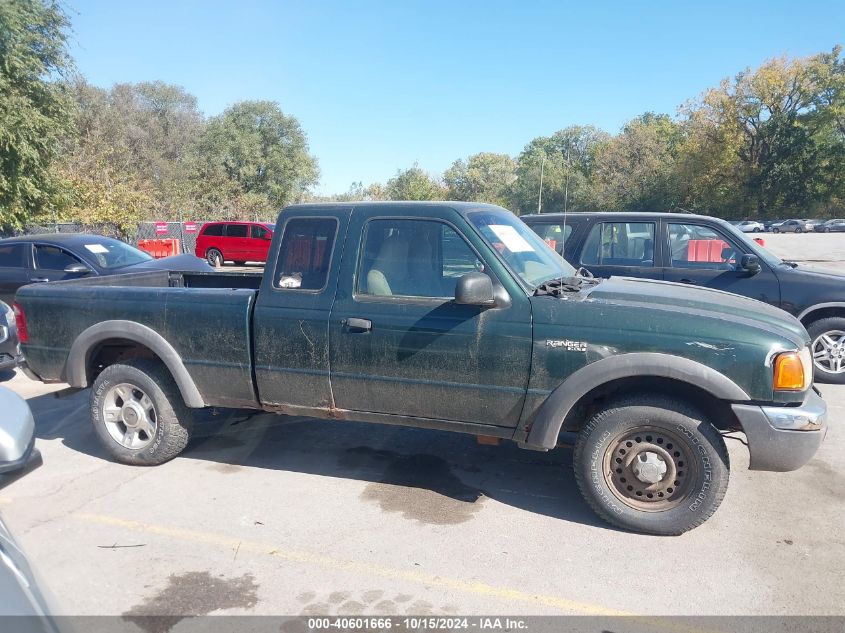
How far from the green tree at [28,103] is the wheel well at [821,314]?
66.0 feet

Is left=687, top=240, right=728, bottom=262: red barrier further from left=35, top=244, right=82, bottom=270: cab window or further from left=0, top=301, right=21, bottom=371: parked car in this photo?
left=35, top=244, right=82, bottom=270: cab window

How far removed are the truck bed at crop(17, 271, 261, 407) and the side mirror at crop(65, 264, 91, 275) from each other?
4.90 meters

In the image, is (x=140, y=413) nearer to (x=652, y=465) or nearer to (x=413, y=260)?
(x=413, y=260)

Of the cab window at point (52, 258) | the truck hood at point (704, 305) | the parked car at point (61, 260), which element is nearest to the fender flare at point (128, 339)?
the truck hood at point (704, 305)

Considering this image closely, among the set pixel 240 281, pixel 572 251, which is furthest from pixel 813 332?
pixel 240 281

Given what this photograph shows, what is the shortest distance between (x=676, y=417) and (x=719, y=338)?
513 mm

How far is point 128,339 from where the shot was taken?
495cm

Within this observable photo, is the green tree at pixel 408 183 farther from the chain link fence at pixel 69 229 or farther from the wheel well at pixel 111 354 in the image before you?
the wheel well at pixel 111 354

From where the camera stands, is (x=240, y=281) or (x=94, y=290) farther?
(x=240, y=281)

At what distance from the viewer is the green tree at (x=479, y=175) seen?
6450 centimetres

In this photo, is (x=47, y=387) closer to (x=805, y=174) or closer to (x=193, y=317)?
(x=193, y=317)

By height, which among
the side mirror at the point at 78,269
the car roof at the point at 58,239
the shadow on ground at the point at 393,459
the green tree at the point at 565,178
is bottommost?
the shadow on ground at the point at 393,459

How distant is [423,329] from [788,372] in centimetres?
211

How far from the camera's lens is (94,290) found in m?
5.14
